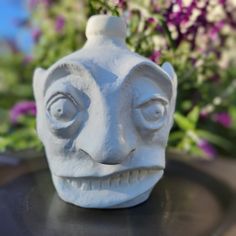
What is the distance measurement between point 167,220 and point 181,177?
0.30 m

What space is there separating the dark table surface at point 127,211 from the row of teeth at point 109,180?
46 mm

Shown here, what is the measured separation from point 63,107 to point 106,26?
19cm

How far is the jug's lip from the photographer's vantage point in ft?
2.80

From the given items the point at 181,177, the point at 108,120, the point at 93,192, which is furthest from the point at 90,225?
the point at 181,177

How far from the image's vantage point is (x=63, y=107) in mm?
777

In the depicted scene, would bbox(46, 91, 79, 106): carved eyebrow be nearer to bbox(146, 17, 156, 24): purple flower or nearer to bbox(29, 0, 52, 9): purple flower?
bbox(146, 17, 156, 24): purple flower

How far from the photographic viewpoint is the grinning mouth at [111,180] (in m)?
0.82

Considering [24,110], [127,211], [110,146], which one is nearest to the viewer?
[110,146]

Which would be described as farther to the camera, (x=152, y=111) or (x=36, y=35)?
(x=36, y=35)

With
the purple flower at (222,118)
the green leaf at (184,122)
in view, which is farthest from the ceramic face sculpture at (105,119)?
the purple flower at (222,118)

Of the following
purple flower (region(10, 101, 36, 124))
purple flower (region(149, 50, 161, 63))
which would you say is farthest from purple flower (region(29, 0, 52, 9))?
purple flower (region(149, 50, 161, 63))

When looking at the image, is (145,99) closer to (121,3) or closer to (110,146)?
(110,146)

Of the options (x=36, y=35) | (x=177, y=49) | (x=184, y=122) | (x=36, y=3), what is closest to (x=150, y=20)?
(x=177, y=49)

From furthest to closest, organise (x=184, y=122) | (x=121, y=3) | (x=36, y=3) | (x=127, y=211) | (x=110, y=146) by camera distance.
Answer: (x=36, y=3)
(x=184, y=122)
(x=121, y=3)
(x=127, y=211)
(x=110, y=146)
